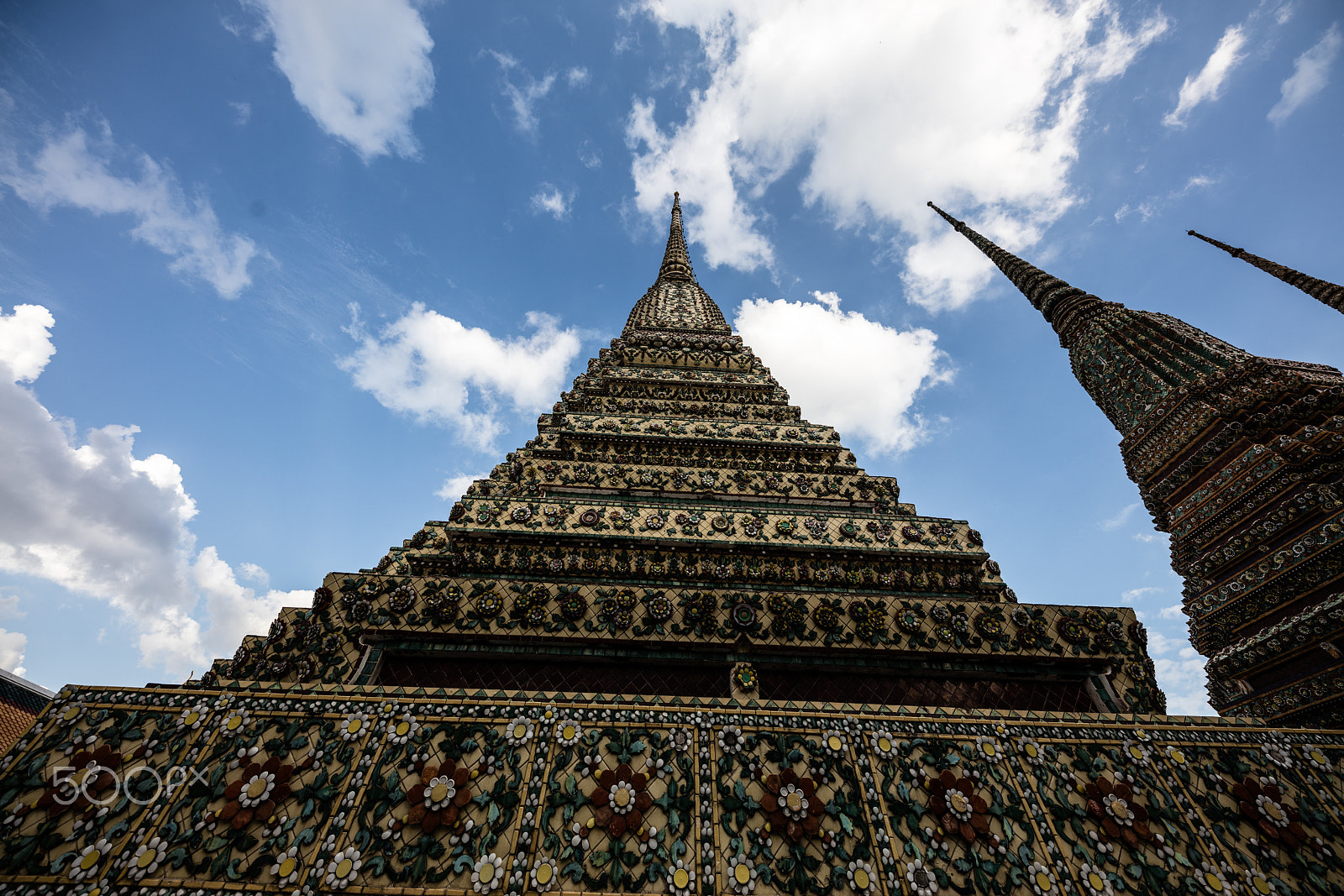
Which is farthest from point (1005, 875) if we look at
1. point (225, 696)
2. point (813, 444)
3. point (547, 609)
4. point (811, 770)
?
point (813, 444)

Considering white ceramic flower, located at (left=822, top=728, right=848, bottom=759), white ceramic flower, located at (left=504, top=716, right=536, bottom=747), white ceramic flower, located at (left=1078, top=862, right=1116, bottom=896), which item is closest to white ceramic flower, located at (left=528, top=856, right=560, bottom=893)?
white ceramic flower, located at (left=504, top=716, right=536, bottom=747)

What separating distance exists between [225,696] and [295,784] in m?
1.26

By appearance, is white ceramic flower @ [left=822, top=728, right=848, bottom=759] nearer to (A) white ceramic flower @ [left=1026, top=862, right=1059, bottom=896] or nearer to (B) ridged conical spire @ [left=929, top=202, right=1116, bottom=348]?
(A) white ceramic flower @ [left=1026, top=862, right=1059, bottom=896]

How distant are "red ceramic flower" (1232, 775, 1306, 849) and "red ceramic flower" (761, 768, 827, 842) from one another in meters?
3.93

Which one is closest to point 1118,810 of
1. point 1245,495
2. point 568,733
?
point 568,733

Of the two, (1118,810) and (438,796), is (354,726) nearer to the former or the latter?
(438,796)

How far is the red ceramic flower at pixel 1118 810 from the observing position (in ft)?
14.6

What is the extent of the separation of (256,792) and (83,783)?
135cm

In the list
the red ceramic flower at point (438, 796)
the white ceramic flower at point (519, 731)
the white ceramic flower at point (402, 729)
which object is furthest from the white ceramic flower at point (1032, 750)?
the white ceramic flower at point (402, 729)

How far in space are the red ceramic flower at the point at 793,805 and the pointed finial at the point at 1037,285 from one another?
76.5 feet

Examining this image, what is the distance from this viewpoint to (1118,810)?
458cm

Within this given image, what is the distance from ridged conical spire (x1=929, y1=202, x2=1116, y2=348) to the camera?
2050 cm

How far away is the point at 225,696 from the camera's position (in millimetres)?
4895

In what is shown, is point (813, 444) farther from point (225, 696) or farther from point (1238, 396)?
point (1238, 396)
